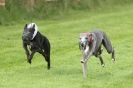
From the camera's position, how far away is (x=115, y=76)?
14.2 metres

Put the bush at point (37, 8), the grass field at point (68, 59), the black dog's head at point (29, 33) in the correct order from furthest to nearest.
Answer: the bush at point (37, 8), the black dog's head at point (29, 33), the grass field at point (68, 59)

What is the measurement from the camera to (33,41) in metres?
14.0

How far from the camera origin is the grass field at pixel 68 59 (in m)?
13.2

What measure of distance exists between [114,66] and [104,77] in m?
1.82

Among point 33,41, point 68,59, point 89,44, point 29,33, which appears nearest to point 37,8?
point 68,59

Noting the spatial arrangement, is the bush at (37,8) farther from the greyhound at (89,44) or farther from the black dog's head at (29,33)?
the greyhound at (89,44)

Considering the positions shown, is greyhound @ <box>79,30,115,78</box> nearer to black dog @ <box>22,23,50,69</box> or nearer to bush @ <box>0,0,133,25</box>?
black dog @ <box>22,23,50,69</box>

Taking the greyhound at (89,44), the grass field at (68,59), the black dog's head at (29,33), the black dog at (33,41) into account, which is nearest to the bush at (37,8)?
the grass field at (68,59)

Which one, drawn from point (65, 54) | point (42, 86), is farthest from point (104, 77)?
point (65, 54)

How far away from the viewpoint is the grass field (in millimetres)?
13203

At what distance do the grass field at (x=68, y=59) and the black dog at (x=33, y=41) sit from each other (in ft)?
1.97

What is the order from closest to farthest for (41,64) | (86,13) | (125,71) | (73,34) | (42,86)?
(42,86), (125,71), (41,64), (73,34), (86,13)

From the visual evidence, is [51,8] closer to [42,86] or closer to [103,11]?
[103,11]

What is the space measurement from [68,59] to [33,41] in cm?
344
